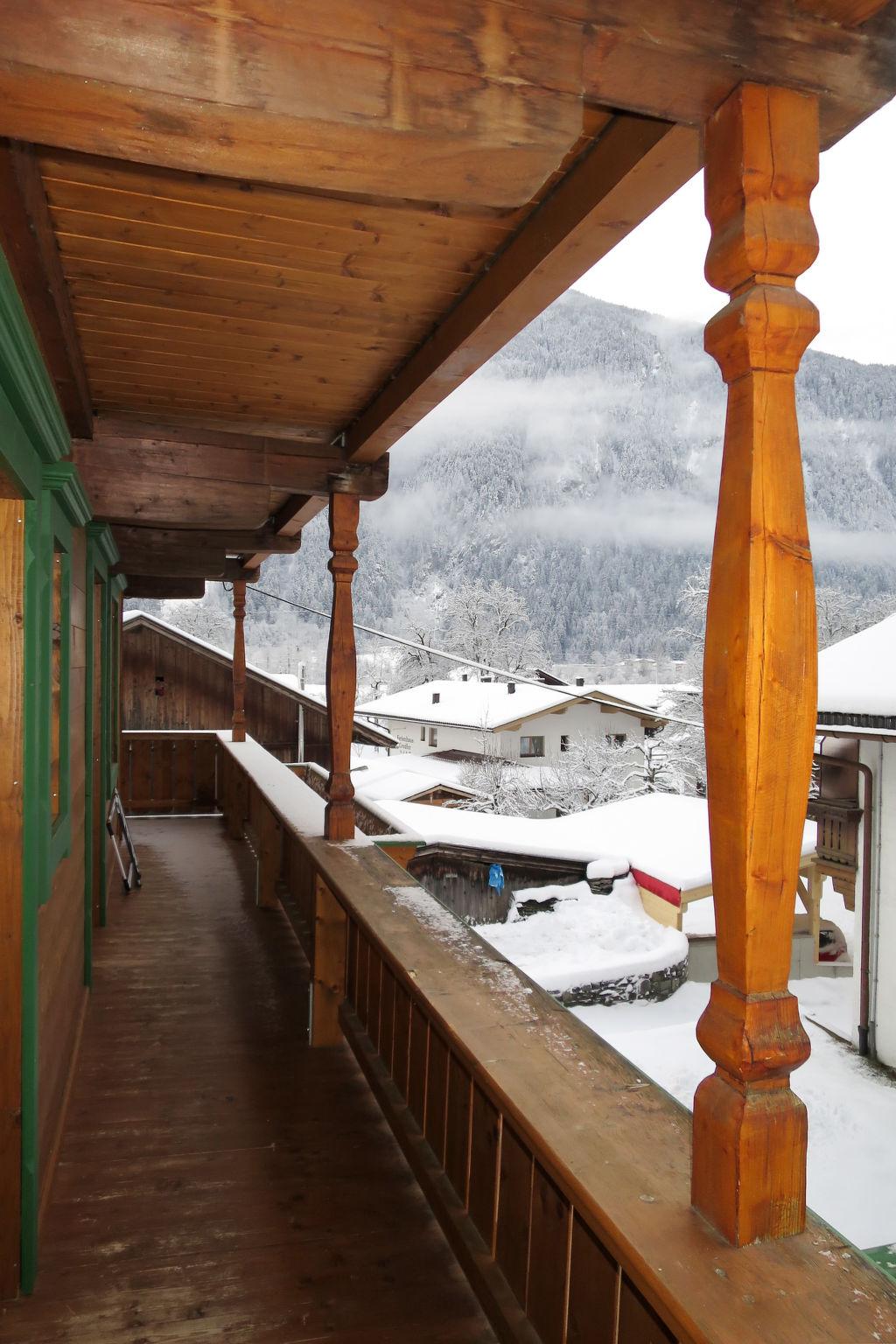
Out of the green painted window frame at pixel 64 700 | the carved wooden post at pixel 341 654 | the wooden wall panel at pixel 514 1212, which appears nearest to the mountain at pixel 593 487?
the carved wooden post at pixel 341 654

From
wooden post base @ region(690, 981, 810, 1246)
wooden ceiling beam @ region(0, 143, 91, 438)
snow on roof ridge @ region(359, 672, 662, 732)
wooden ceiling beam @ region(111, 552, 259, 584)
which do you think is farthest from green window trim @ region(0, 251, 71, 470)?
snow on roof ridge @ region(359, 672, 662, 732)

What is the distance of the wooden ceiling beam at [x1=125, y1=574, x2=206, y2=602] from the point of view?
999 centimetres

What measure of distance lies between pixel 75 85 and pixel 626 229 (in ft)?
3.79

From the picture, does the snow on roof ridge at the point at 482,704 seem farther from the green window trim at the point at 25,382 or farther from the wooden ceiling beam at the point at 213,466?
the green window trim at the point at 25,382

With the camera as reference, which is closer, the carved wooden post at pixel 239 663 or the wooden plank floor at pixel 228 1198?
the wooden plank floor at pixel 228 1198

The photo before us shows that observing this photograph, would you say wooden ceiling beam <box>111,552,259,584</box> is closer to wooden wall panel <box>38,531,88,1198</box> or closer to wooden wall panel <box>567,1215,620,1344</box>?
wooden wall panel <box>38,531,88,1198</box>

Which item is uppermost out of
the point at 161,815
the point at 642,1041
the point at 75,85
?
the point at 75,85

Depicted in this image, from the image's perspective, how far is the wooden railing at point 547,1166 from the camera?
1.15m

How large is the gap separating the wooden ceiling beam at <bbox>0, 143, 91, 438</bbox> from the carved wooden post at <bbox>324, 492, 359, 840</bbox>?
1339 millimetres

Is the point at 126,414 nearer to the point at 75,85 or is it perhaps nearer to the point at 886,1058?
the point at 75,85

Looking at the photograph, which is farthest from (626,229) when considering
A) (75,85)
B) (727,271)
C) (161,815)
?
(161,815)

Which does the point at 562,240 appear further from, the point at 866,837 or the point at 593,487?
the point at 593,487

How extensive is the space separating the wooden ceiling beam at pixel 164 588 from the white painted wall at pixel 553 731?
17.6 m

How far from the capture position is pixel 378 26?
46.3 inches
